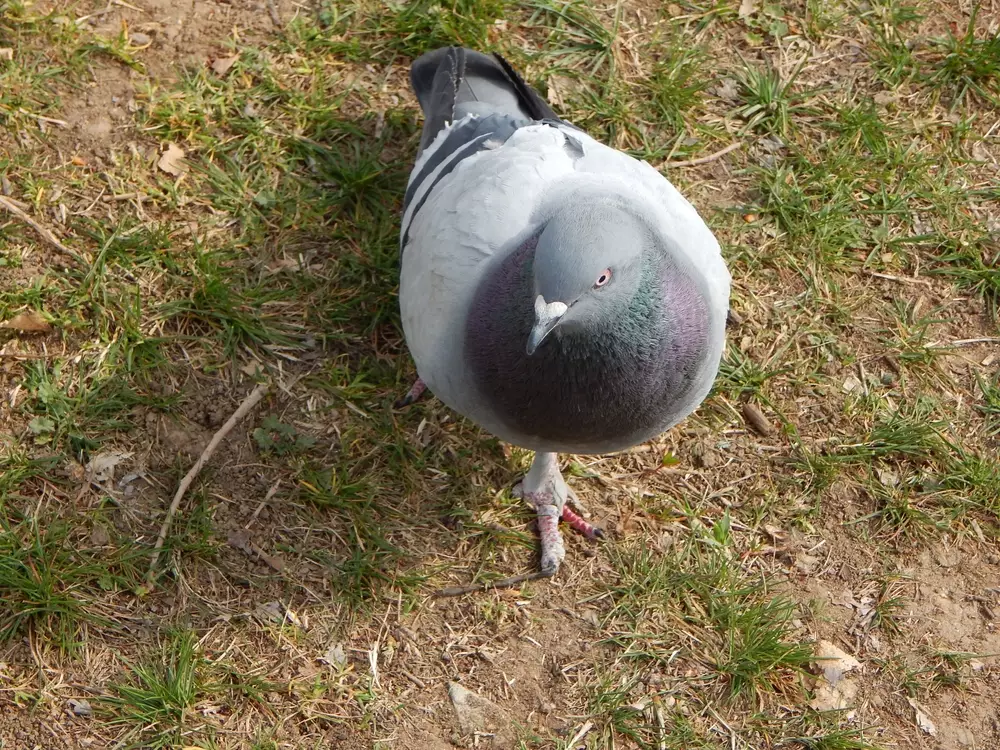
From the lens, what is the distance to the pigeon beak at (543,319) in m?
2.82

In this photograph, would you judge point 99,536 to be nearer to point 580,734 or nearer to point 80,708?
point 80,708

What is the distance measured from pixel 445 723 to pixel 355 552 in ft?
2.63

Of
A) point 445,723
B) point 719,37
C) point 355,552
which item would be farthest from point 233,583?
point 719,37

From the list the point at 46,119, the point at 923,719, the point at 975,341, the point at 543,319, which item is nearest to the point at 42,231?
the point at 46,119

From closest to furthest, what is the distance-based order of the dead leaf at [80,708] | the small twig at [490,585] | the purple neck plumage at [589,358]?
the purple neck plumage at [589,358]
the dead leaf at [80,708]
the small twig at [490,585]

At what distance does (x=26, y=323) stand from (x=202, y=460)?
1.04 metres

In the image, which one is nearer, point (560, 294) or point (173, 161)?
point (560, 294)

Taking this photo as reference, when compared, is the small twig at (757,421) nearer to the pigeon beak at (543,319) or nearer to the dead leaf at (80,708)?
the pigeon beak at (543,319)

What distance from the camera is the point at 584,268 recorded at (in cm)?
289

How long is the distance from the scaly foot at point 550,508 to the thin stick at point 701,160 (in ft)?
6.02

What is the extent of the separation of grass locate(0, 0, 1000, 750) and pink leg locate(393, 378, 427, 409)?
45 millimetres

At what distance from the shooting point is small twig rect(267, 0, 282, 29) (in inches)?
213

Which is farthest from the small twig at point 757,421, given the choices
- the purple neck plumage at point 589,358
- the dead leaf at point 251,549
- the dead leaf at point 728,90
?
the dead leaf at point 251,549

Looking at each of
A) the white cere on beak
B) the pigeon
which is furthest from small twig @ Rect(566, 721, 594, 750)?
the white cere on beak
